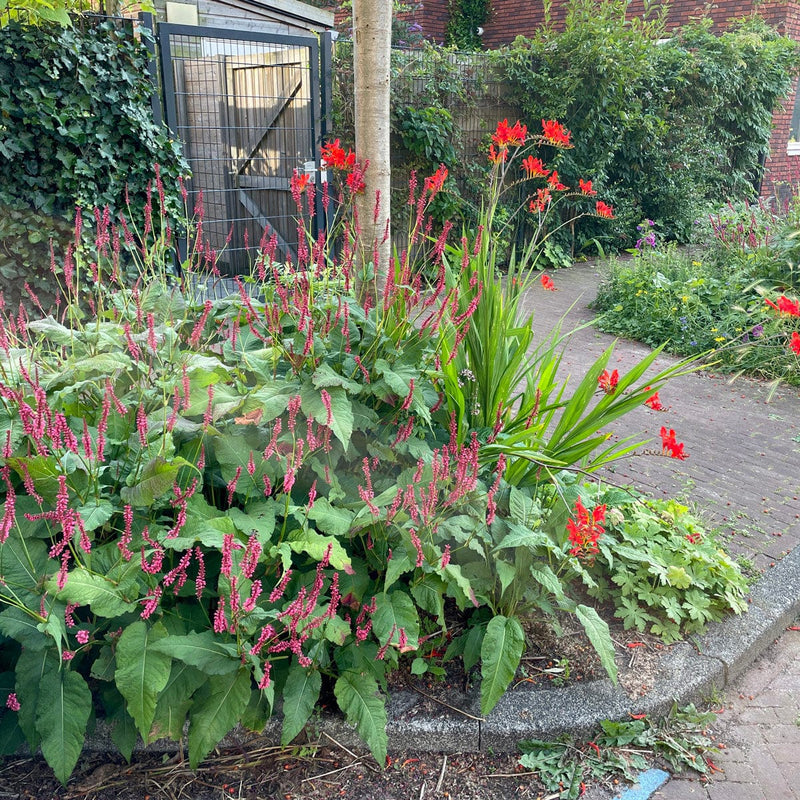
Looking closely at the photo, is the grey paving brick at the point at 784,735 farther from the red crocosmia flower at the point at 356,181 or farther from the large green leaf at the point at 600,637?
the red crocosmia flower at the point at 356,181

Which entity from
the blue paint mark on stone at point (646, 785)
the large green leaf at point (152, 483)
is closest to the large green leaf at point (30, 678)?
the large green leaf at point (152, 483)

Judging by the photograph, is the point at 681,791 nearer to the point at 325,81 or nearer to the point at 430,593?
the point at 430,593

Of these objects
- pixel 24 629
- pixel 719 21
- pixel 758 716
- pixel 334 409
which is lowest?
pixel 758 716

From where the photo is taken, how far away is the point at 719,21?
13.8 meters

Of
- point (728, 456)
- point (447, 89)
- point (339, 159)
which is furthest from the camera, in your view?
point (447, 89)

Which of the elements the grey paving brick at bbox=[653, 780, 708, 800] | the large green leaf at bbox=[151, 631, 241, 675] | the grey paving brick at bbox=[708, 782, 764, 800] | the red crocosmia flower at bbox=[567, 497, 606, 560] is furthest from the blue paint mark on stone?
the large green leaf at bbox=[151, 631, 241, 675]

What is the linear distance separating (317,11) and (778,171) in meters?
10.0

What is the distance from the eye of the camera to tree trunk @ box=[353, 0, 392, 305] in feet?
9.11

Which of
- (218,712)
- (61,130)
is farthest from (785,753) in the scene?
(61,130)

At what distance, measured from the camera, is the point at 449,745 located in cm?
224

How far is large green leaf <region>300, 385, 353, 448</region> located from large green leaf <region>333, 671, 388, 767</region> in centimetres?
66

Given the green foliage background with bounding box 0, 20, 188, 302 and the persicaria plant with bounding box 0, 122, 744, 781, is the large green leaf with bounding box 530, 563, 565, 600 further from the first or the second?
the green foliage background with bounding box 0, 20, 188, 302

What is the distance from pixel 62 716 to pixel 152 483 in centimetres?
59

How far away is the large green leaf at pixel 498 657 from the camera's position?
212 centimetres
